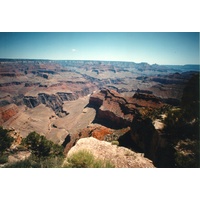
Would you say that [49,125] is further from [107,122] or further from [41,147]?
[41,147]

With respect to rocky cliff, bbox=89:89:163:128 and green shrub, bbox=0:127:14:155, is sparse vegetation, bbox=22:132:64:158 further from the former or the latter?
rocky cliff, bbox=89:89:163:128

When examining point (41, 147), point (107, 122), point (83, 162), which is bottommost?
point (107, 122)

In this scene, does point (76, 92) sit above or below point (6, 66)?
below

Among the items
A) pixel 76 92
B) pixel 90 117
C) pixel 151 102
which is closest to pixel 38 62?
pixel 76 92

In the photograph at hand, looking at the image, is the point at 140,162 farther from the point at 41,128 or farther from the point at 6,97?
the point at 6,97

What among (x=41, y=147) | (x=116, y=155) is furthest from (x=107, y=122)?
(x=116, y=155)

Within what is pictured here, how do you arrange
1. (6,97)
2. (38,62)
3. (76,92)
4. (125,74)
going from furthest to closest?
(125,74)
(38,62)
(76,92)
(6,97)

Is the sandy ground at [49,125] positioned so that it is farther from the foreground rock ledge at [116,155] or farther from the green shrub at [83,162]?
the green shrub at [83,162]

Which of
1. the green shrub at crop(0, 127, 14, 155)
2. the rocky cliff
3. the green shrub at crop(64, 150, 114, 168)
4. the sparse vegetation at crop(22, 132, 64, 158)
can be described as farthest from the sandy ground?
the green shrub at crop(64, 150, 114, 168)
